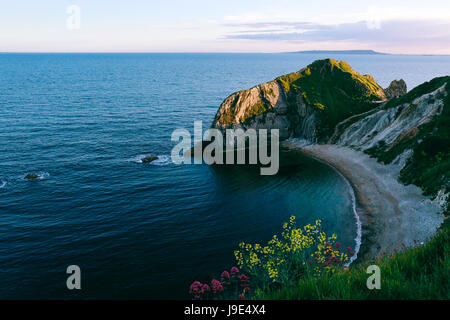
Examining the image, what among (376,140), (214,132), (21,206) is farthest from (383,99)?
(21,206)

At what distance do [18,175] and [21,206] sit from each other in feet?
43.5

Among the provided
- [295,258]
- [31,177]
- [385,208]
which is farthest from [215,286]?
[31,177]

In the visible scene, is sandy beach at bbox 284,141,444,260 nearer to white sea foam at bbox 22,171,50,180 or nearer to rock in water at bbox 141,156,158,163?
rock in water at bbox 141,156,158,163

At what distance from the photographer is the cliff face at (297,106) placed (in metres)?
82.4

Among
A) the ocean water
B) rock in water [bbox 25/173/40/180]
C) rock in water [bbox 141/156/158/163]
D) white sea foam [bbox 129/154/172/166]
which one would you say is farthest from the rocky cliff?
rock in water [bbox 25/173/40/180]

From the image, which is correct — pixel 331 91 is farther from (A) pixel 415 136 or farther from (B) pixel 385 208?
(B) pixel 385 208

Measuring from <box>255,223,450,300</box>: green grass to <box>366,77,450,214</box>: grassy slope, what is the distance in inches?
1390

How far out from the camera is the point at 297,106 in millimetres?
86375

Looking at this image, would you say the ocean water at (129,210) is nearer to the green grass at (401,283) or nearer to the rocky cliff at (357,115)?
the rocky cliff at (357,115)

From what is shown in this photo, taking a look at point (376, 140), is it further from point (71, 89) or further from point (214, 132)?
point (71, 89)

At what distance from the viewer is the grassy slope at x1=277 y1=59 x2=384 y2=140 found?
8259cm

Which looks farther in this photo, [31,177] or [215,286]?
[31,177]

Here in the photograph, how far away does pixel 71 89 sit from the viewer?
16112 cm

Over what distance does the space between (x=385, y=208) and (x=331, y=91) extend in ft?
167
